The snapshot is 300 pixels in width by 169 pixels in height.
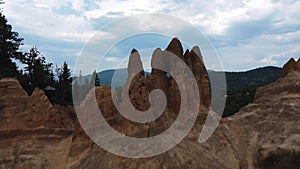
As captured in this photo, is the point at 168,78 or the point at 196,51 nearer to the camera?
the point at 168,78

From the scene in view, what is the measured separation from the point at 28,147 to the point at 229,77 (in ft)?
422

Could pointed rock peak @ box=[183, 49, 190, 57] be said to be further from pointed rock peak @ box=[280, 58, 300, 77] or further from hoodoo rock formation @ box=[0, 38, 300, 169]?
pointed rock peak @ box=[280, 58, 300, 77]

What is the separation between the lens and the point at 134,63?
30469 mm

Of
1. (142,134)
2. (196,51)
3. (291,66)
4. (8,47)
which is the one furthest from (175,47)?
(8,47)

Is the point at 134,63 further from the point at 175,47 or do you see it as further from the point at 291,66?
the point at 291,66

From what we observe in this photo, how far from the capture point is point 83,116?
93.5 feet

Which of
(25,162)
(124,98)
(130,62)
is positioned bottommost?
(25,162)

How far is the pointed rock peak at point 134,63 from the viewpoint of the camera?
29928mm

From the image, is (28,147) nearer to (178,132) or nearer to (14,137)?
(14,137)

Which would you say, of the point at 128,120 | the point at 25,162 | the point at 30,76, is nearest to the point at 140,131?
the point at 128,120

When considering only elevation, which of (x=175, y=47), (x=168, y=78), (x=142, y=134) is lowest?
(x=142, y=134)

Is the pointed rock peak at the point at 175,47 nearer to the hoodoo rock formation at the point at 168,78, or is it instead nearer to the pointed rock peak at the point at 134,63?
the hoodoo rock formation at the point at 168,78

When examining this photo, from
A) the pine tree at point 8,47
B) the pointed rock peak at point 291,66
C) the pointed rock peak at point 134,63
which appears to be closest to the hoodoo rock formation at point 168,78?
the pointed rock peak at point 134,63

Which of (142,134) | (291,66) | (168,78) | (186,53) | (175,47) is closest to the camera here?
(142,134)
